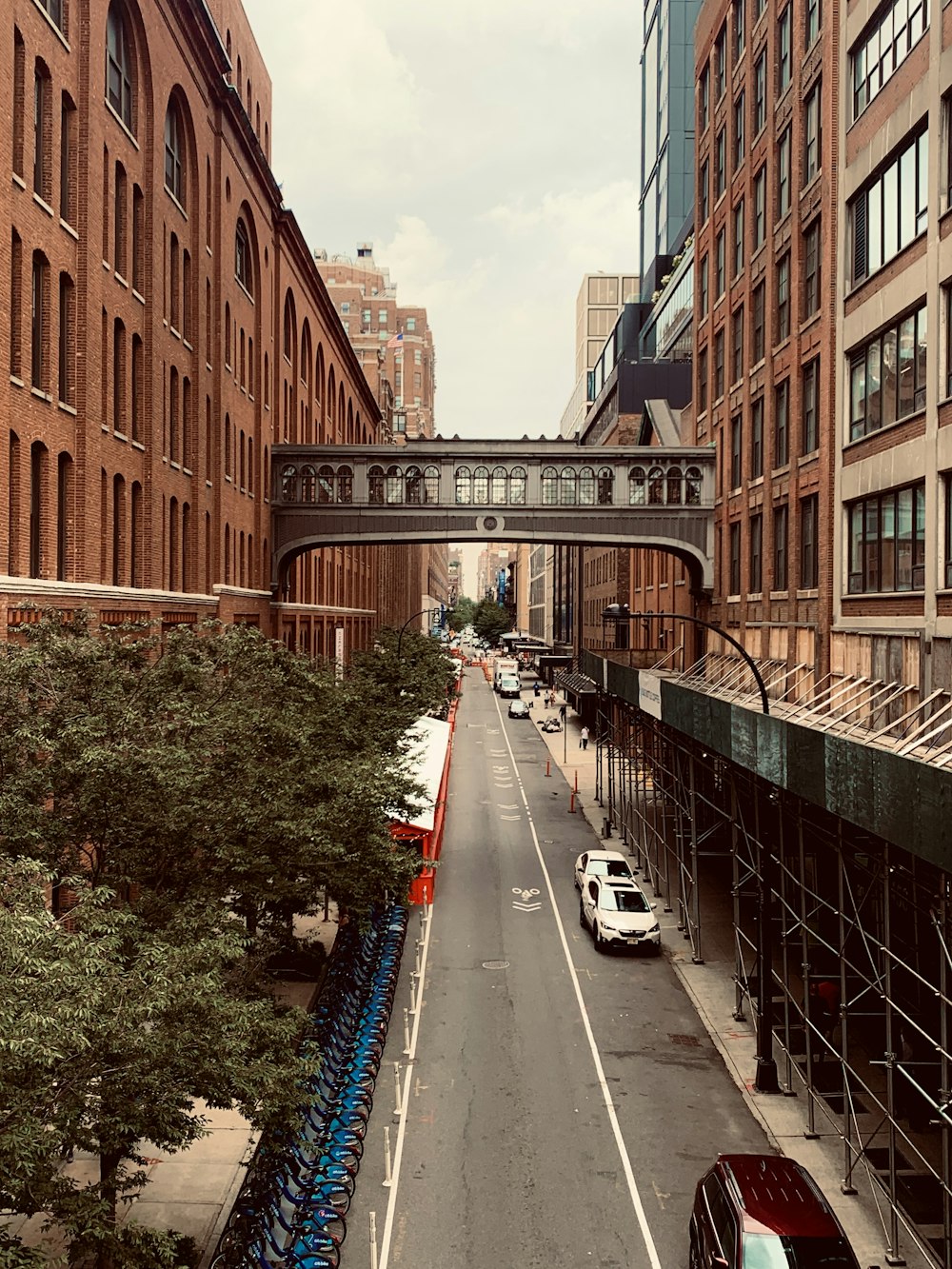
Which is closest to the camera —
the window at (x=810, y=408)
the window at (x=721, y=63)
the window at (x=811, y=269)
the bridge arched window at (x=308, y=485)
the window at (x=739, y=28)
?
the window at (x=810, y=408)

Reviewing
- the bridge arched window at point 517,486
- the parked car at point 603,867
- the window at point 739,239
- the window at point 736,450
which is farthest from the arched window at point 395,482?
the parked car at point 603,867

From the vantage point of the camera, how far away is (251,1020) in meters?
11.6

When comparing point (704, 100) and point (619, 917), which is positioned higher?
point (704, 100)

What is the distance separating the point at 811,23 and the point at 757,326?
9126mm

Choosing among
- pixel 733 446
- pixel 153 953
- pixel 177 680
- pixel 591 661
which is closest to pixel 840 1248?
pixel 153 953

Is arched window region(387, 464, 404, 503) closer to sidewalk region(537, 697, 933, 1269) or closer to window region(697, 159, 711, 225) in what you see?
window region(697, 159, 711, 225)

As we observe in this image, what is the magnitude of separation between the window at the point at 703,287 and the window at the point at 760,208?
24.1ft

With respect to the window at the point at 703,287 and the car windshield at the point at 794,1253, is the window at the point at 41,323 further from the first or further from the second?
the window at the point at 703,287

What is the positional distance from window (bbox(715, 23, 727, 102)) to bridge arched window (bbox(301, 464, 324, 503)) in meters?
24.1

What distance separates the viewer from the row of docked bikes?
12438 mm

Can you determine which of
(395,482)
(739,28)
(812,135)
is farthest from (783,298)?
(395,482)

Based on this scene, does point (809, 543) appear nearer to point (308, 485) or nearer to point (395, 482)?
point (395, 482)

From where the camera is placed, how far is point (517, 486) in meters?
48.8

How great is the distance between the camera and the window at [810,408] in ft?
94.3
